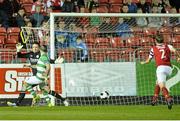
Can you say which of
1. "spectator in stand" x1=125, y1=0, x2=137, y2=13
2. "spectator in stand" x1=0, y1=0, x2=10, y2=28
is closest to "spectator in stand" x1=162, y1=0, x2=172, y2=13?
"spectator in stand" x1=125, y1=0, x2=137, y2=13

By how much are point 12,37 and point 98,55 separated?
309 cm

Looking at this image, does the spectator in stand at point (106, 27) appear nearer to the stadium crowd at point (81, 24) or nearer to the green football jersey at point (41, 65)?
the stadium crowd at point (81, 24)

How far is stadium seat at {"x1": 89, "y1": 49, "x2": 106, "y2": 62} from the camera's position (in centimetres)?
1686

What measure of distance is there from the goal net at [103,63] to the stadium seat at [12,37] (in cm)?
114

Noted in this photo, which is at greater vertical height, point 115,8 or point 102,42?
point 115,8

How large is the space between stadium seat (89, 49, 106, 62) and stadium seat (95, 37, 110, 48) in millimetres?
295

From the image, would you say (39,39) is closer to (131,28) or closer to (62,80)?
(62,80)

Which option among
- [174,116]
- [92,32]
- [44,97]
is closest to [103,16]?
[92,32]

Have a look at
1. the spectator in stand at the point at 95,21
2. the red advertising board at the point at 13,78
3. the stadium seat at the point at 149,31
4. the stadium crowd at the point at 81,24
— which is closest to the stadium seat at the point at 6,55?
the red advertising board at the point at 13,78

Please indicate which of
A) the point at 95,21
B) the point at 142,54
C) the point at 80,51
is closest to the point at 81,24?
the point at 95,21

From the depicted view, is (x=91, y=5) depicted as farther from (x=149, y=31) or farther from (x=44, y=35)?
(x=44, y=35)

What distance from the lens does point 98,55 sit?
16969mm

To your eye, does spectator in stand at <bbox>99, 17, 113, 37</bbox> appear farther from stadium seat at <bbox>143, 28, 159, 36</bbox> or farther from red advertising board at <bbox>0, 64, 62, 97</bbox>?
red advertising board at <bbox>0, 64, 62, 97</bbox>

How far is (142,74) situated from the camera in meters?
17.0
